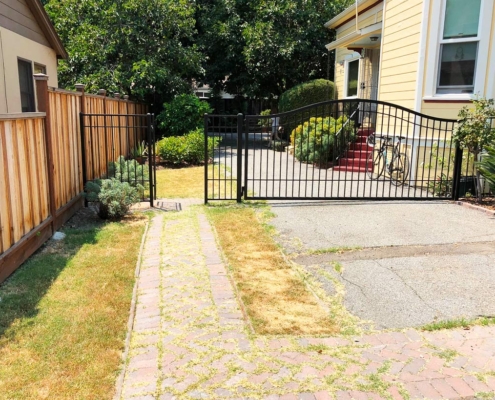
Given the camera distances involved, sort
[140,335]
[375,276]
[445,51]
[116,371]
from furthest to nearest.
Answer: [445,51] → [375,276] → [140,335] → [116,371]

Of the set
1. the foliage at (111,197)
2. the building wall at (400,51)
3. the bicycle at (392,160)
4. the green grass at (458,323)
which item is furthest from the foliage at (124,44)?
the green grass at (458,323)

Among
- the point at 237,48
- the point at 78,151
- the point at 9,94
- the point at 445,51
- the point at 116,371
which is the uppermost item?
the point at 237,48

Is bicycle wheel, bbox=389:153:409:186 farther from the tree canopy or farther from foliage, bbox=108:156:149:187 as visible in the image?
the tree canopy

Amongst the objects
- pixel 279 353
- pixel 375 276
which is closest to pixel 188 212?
pixel 375 276

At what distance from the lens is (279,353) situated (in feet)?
11.3

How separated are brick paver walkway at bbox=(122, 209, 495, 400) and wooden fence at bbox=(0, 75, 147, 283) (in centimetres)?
179

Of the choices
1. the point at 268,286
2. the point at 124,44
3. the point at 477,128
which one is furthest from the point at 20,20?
the point at 477,128

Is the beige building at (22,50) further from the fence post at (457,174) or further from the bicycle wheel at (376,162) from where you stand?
the fence post at (457,174)

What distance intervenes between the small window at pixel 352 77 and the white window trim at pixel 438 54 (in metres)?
6.58

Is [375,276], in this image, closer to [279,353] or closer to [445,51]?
[279,353]

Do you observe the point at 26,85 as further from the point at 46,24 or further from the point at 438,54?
the point at 438,54

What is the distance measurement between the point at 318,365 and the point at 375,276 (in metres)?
1.93

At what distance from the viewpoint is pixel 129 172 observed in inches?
334

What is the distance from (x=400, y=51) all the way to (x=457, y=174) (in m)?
3.40
